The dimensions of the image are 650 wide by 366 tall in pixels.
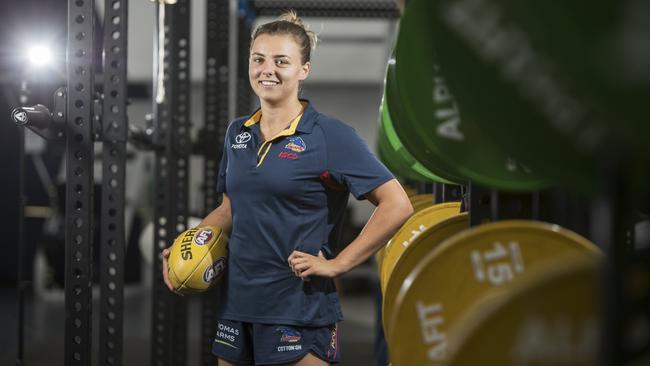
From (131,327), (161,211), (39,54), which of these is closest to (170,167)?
(161,211)

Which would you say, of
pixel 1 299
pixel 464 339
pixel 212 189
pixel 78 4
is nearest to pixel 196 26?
pixel 1 299

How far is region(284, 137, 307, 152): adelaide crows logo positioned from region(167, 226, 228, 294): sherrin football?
335 mm

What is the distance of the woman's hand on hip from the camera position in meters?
2.06

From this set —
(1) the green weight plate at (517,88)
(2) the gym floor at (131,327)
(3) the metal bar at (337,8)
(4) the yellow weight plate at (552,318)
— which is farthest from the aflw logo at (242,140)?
(2) the gym floor at (131,327)

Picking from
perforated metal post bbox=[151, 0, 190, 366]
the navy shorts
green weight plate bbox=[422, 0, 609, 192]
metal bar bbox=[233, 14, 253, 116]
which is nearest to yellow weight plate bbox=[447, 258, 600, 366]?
green weight plate bbox=[422, 0, 609, 192]

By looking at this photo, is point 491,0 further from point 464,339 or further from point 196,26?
point 196,26

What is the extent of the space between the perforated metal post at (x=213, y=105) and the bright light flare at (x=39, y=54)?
1024 mm

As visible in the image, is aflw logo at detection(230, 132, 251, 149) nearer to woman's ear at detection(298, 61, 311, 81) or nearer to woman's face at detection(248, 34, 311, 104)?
woman's face at detection(248, 34, 311, 104)

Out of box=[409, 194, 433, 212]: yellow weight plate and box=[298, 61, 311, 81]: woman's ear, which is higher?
box=[298, 61, 311, 81]: woman's ear

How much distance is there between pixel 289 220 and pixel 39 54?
6.51ft

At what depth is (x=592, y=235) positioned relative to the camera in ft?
5.84

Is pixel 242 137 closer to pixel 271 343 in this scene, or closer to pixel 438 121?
pixel 271 343

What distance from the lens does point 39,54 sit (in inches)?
140

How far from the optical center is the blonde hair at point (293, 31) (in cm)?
219
